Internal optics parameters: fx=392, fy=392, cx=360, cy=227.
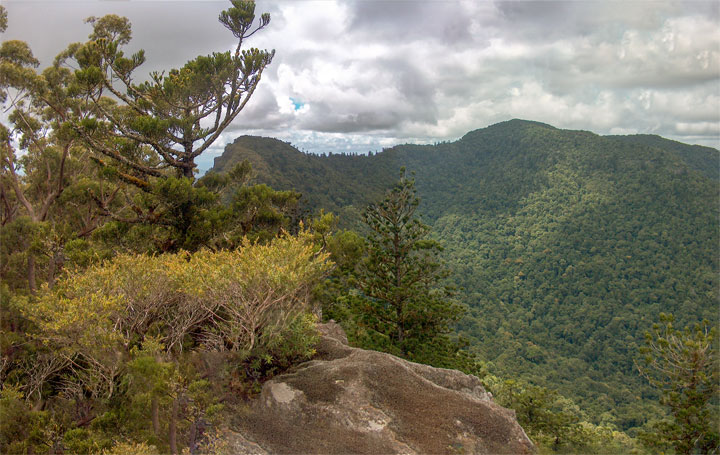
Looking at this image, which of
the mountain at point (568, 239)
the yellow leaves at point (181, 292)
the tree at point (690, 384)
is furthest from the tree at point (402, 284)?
the mountain at point (568, 239)

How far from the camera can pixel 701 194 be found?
11619 cm

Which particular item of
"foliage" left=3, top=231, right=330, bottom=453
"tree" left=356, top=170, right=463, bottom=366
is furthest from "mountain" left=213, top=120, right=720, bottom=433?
"foliage" left=3, top=231, right=330, bottom=453

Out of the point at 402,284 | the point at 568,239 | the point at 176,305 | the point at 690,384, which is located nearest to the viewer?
the point at 176,305

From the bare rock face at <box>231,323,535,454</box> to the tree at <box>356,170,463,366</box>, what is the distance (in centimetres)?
986

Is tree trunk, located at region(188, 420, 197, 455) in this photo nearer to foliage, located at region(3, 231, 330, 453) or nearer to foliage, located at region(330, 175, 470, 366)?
foliage, located at region(3, 231, 330, 453)

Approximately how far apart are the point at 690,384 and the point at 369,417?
14.3m

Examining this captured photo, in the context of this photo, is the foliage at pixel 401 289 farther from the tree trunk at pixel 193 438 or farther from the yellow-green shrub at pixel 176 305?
the tree trunk at pixel 193 438

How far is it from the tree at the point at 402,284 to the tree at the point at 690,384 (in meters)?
8.53

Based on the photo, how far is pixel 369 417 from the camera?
867 centimetres

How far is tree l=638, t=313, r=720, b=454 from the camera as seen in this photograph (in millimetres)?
14633

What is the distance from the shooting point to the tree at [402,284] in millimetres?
20219

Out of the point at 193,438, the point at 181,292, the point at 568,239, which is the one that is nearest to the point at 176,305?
the point at 181,292

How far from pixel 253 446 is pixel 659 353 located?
15.0 meters

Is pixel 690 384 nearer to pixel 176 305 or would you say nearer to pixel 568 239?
pixel 176 305
